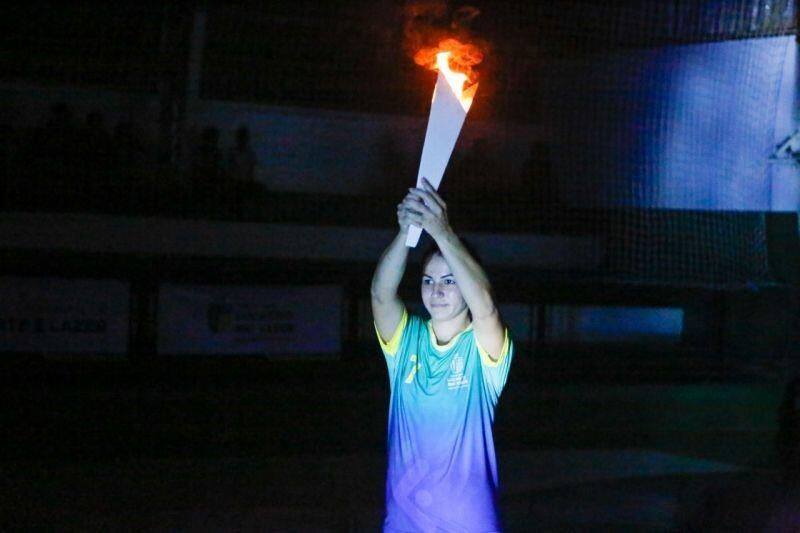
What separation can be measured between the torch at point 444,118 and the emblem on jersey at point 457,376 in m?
0.42

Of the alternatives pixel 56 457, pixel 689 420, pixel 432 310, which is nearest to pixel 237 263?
pixel 56 457

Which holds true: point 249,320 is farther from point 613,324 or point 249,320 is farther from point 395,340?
point 395,340

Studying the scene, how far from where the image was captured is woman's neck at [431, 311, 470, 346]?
338 cm

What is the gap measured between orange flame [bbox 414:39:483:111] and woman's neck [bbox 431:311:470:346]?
0.70 meters

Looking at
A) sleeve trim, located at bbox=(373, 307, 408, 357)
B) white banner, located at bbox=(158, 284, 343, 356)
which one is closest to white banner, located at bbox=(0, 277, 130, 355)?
white banner, located at bbox=(158, 284, 343, 356)

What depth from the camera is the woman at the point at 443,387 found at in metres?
3.13

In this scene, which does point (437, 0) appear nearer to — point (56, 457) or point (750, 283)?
point (56, 457)

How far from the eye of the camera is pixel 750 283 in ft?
42.1

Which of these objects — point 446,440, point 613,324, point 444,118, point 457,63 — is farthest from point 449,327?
point 613,324

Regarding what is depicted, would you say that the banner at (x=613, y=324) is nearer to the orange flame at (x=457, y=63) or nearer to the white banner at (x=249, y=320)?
the white banner at (x=249, y=320)

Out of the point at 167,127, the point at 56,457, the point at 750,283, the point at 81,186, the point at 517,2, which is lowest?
the point at 56,457

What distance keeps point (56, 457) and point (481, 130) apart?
7.50 meters

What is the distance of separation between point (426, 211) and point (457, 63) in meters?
0.58

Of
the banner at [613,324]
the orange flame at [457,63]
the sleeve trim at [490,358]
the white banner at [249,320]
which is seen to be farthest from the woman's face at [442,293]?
the banner at [613,324]
